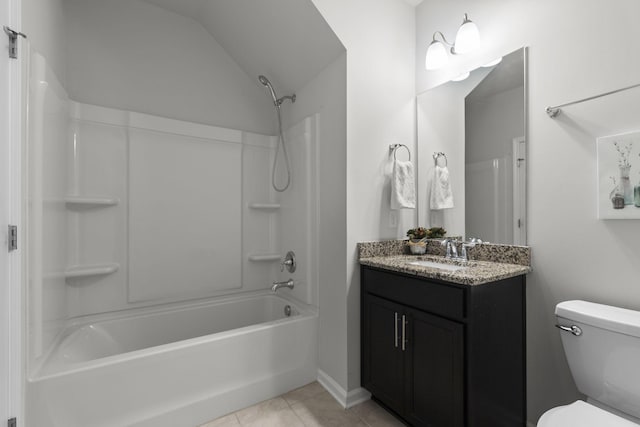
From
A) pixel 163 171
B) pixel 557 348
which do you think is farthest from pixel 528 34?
pixel 163 171

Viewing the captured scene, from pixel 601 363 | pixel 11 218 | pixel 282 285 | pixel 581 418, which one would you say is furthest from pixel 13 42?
pixel 601 363

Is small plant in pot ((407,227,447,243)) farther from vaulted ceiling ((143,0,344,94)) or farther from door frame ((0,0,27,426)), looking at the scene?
door frame ((0,0,27,426))

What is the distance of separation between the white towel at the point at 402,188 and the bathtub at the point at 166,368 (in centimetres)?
100

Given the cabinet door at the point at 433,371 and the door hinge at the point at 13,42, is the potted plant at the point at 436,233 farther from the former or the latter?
the door hinge at the point at 13,42

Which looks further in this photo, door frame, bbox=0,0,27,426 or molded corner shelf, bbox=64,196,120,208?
molded corner shelf, bbox=64,196,120,208

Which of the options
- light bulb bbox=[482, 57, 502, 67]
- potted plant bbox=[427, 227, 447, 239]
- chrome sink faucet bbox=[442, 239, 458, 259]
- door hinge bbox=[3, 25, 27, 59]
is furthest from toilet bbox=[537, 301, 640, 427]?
door hinge bbox=[3, 25, 27, 59]

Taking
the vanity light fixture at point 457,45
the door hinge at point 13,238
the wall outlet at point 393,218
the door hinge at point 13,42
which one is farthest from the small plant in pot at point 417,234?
the door hinge at point 13,42

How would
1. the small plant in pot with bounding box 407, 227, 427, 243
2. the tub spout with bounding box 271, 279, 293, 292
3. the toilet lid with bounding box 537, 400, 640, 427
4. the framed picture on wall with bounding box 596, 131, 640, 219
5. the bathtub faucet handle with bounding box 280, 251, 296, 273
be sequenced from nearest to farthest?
the toilet lid with bounding box 537, 400, 640, 427
the framed picture on wall with bounding box 596, 131, 640, 219
the small plant in pot with bounding box 407, 227, 427, 243
the tub spout with bounding box 271, 279, 293, 292
the bathtub faucet handle with bounding box 280, 251, 296, 273

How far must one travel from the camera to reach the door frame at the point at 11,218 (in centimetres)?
111

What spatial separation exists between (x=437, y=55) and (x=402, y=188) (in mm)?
888

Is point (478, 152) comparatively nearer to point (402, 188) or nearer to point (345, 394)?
point (402, 188)

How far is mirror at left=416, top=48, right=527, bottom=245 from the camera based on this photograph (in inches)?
64.2

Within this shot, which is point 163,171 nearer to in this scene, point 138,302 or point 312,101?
point 138,302

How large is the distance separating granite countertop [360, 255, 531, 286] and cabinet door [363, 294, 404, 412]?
0.21 meters
